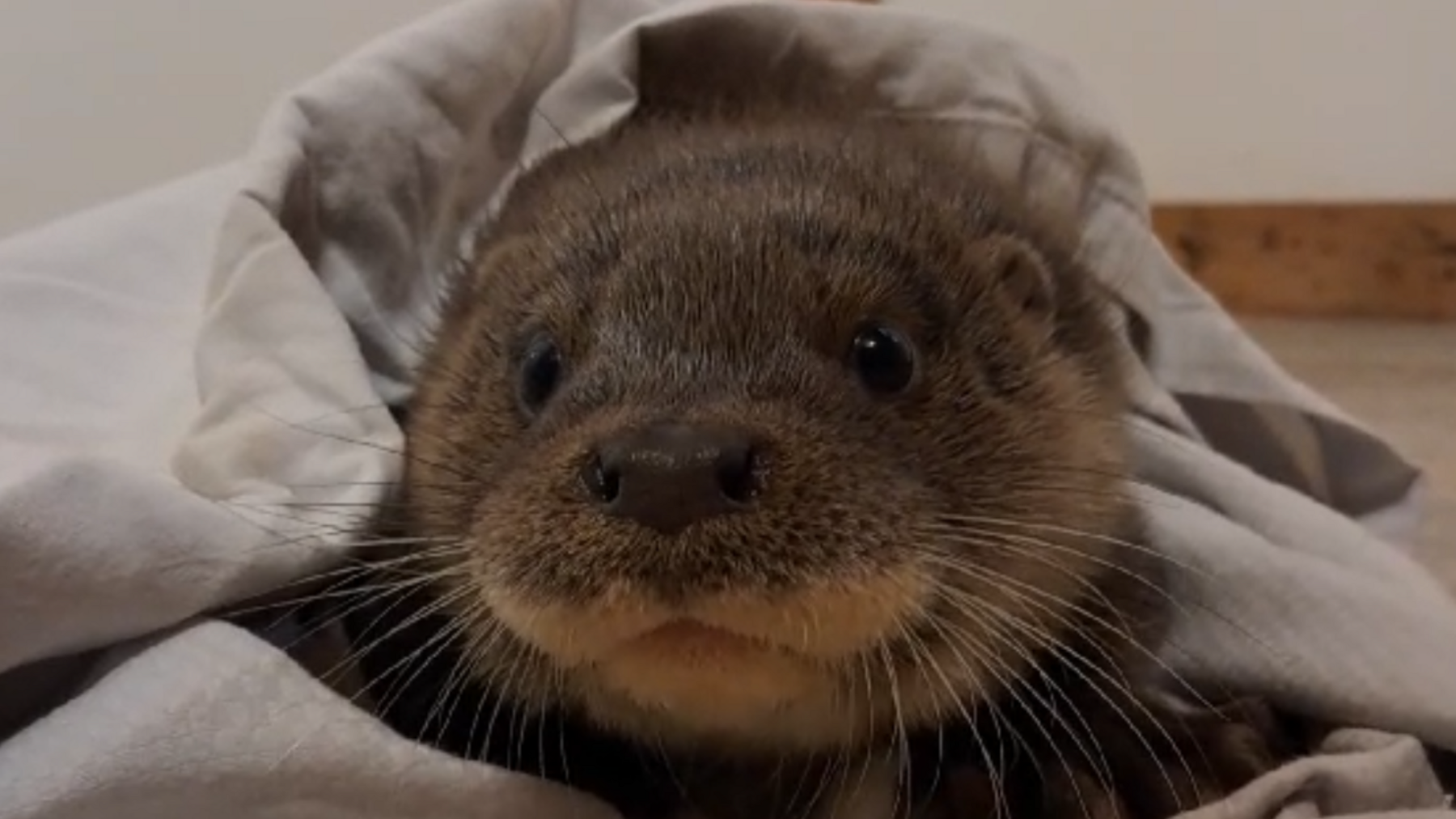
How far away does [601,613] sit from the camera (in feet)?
2.95

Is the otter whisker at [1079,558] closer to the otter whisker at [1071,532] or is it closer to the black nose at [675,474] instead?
the otter whisker at [1071,532]

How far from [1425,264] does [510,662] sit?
212 cm

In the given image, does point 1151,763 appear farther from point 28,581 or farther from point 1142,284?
point 28,581

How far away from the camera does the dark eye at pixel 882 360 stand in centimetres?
105

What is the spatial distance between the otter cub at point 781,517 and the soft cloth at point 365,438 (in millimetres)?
58

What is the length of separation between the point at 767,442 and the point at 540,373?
23cm

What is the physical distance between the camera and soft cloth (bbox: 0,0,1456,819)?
3.01 feet

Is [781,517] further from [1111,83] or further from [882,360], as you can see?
[1111,83]

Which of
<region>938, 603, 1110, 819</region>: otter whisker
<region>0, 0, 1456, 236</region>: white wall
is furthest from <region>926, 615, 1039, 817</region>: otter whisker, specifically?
<region>0, 0, 1456, 236</region>: white wall

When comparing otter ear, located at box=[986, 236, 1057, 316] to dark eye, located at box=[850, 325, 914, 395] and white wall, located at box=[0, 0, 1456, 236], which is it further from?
white wall, located at box=[0, 0, 1456, 236]

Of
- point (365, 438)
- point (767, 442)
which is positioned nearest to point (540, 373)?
point (365, 438)

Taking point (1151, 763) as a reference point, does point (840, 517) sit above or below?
above

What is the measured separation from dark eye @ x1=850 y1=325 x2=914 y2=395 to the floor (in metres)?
0.78

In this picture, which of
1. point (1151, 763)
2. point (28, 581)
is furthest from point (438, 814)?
point (1151, 763)
